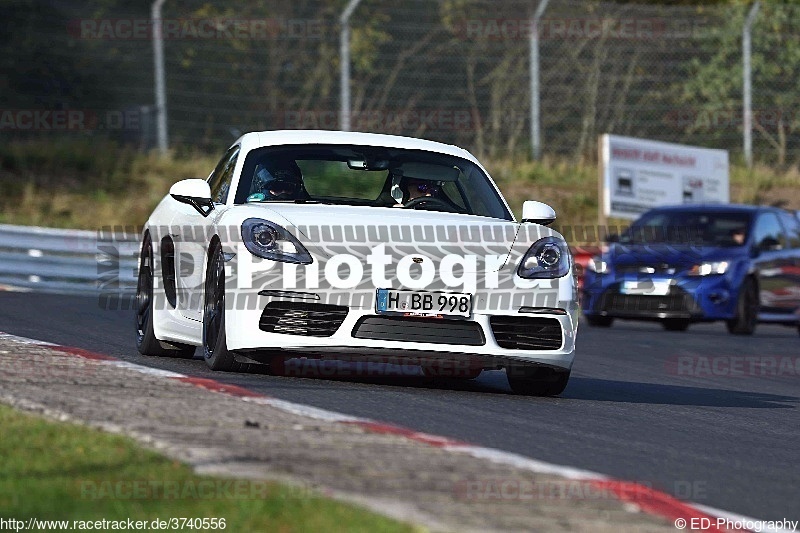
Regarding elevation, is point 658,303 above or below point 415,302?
below

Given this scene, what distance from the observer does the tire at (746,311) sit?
17938 mm

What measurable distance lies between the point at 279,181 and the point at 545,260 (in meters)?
1.63

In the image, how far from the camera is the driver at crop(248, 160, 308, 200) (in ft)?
29.7

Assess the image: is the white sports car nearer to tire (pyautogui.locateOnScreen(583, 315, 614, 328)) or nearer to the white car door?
the white car door

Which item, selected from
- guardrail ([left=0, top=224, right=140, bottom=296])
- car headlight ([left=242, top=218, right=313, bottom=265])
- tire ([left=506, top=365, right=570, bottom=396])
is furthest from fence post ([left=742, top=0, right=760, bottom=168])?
car headlight ([left=242, top=218, right=313, bottom=265])

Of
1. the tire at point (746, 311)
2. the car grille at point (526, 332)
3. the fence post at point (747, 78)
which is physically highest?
the fence post at point (747, 78)

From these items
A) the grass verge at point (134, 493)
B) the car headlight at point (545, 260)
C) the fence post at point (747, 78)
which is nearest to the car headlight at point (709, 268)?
the car headlight at point (545, 260)

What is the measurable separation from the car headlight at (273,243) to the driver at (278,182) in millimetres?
728

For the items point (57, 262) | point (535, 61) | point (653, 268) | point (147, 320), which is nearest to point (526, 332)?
point (147, 320)

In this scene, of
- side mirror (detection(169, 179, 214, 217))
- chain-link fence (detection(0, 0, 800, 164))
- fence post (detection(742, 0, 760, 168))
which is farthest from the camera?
fence post (detection(742, 0, 760, 168))

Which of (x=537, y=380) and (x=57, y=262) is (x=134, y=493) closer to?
(x=537, y=380)

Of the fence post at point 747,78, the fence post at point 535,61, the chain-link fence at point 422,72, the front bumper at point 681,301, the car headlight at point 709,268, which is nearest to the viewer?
the front bumper at point 681,301

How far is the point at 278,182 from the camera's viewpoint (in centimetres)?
914

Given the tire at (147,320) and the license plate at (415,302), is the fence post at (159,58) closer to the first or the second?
the tire at (147,320)
